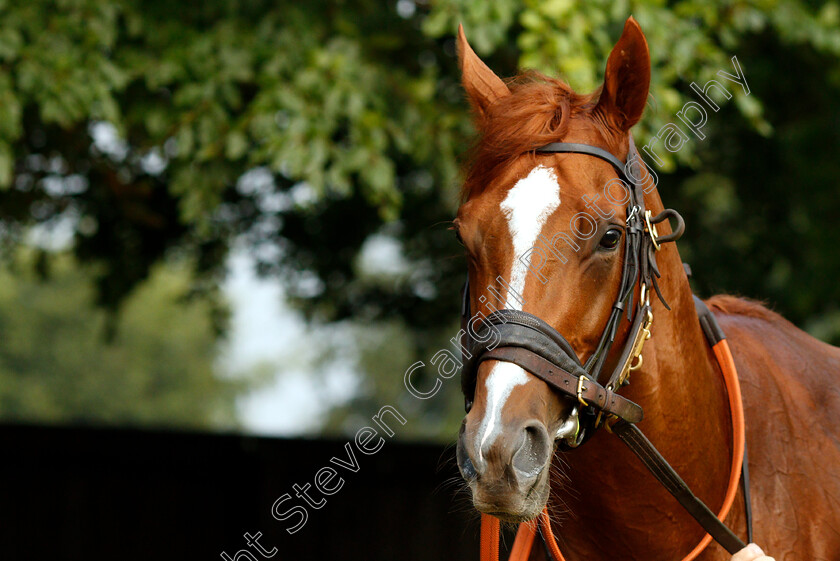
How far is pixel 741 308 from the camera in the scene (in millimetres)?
2984

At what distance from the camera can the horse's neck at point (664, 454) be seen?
7.22 feet

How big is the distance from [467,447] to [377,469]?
19.1 feet

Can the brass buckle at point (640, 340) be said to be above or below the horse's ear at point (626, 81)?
below

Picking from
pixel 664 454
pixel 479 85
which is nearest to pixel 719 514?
pixel 664 454

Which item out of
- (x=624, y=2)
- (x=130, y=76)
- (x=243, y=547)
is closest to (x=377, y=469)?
(x=243, y=547)

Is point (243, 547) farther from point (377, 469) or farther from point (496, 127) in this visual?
point (496, 127)

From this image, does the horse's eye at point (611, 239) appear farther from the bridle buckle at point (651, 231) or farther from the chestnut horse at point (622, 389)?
the bridle buckle at point (651, 231)

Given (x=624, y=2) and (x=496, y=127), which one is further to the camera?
(x=624, y=2)

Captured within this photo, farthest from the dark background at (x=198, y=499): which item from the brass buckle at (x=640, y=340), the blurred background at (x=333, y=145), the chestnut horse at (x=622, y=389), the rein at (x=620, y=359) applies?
the brass buckle at (x=640, y=340)

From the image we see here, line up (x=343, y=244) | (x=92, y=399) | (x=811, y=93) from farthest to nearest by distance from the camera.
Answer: (x=92, y=399)
(x=343, y=244)
(x=811, y=93)

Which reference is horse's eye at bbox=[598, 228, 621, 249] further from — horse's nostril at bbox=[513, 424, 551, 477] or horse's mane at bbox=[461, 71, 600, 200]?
horse's nostril at bbox=[513, 424, 551, 477]

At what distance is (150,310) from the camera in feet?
118

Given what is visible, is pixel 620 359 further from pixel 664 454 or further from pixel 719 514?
pixel 719 514

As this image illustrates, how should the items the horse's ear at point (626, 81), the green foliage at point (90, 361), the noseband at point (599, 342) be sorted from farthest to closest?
the green foliage at point (90, 361), the horse's ear at point (626, 81), the noseband at point (599, 342)
